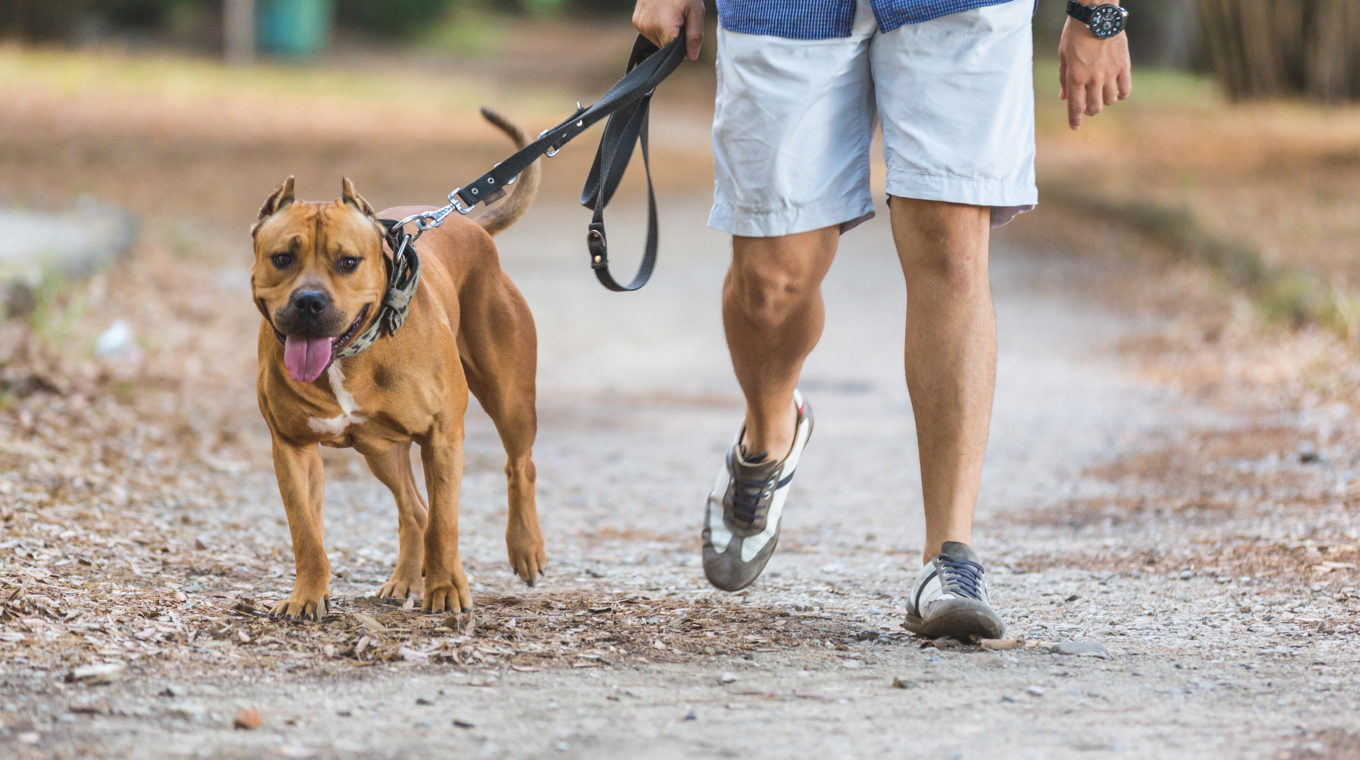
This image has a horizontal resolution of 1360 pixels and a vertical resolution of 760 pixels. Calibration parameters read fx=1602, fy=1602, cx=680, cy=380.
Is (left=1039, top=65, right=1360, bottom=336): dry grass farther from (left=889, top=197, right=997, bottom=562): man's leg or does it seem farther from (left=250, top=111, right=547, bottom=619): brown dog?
(left=250, top=111, right=547, bottom=619): brown dog

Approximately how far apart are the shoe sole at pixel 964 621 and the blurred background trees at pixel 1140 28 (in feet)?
46.0

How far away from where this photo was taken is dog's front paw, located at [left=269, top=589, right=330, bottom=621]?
10.8ft

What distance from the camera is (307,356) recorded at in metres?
3.11

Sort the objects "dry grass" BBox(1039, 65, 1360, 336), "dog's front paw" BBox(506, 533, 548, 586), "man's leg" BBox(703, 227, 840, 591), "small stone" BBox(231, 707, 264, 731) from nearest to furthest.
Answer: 1. "small stone" BBox(231, 707, 264, 731)
2. "man's leg" BBox(703, 227, 840, 591)
3. "dog's front paw" BBox(506, 533, 548, 586)
4. "dry grass" BBox(1039, 65, 1360, 336)

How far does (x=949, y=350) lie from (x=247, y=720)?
1591mm

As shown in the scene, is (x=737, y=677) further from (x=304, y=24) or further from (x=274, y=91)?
(x=304, y=24)

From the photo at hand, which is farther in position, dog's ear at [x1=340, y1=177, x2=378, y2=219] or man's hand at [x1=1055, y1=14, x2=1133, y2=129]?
man's hand at [x1=1055, y1=14, x2=1133, y2=129]

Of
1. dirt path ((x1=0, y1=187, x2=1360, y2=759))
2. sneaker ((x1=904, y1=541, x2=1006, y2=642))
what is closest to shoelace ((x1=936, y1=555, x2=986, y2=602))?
sneaker ((x1=904, y1=541, x2=1006, y2=642))

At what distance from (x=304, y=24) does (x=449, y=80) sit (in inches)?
215

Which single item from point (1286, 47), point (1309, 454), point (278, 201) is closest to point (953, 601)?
point (278, 201)

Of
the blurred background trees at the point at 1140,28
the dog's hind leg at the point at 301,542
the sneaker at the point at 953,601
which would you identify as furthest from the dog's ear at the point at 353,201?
the blurred background trees at the point at 1140,28

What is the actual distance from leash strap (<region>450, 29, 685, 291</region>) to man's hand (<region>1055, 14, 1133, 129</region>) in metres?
0.89

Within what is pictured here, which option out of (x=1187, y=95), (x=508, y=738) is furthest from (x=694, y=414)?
(x=1187, y=95)

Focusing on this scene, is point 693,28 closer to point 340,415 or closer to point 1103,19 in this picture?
point 1103,19
